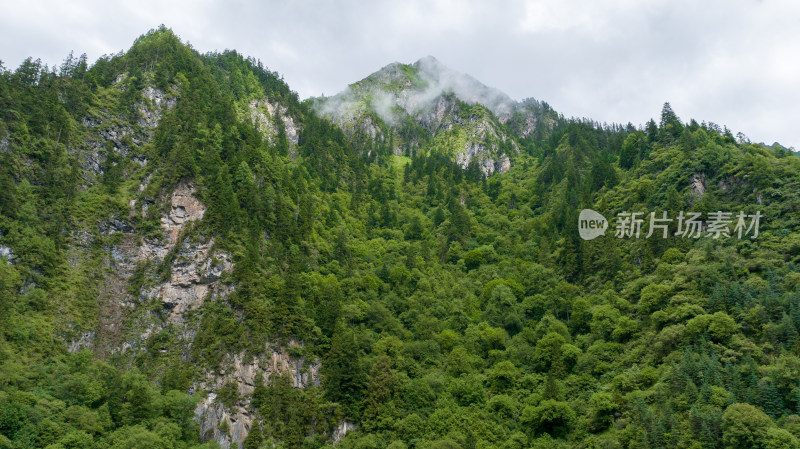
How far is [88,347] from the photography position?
73.0 m

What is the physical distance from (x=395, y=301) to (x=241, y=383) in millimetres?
31765

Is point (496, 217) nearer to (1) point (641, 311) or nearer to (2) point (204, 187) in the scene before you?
(1) point (641, 311)

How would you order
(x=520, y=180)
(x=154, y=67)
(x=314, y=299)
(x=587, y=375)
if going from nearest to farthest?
(x=587, y=375), (x=314, y=299), (x=154, y=67), (x=520, y=180)

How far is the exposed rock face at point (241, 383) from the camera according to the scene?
69.3 meters

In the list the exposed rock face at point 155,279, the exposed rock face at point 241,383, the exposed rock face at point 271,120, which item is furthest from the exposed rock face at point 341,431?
the exposed rock face at point 271,120

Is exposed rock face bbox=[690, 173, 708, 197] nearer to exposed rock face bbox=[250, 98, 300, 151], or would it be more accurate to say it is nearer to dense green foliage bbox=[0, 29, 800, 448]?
dense green foliage bbox=[0, 29, 800, 448]

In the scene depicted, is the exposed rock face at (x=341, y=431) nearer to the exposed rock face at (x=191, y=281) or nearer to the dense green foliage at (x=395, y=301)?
the dense green foliage at (x=395, y=301)

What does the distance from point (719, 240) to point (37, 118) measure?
4382 inches

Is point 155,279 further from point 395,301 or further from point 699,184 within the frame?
point 699,184

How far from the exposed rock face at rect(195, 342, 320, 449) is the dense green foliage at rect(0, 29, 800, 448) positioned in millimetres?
1398

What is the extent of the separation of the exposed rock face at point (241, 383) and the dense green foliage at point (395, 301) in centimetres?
140

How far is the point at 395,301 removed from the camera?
96.4 metres

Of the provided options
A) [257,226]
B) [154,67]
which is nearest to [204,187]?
[257,226]

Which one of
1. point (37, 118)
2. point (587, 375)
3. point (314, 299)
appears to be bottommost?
point (587, 375)
